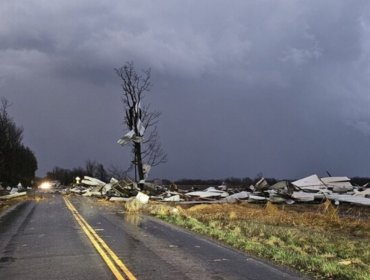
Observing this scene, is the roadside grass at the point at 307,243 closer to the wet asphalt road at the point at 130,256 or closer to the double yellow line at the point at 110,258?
the wet asphalt road at the point at 130,256

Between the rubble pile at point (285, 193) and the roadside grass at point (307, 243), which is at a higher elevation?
the rubble pile at point (285, 193)

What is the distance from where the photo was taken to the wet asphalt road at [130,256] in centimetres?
1012

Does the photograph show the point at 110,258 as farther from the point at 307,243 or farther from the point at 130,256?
the point at 307,243

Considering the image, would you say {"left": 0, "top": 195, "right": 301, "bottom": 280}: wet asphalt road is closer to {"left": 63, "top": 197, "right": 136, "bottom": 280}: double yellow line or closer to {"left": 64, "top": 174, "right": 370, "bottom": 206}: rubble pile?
{"left": 63, "top": 197, "right": 136, "bottom": 280}: double yellow line

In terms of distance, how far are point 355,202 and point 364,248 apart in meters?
22.8

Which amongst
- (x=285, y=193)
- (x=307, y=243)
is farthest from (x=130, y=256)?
(x=285, y=193)

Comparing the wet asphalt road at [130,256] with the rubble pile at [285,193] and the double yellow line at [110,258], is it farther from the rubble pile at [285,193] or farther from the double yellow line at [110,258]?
the rubble pile at [285,193]

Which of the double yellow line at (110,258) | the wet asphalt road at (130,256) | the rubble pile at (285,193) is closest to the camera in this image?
the double yellow line at (110,258)

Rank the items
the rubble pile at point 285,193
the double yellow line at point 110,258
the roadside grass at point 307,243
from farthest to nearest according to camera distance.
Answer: the rubble pile at point 285,193 → the roadside grass at point 307,243 → the double yellow line at point 110,258

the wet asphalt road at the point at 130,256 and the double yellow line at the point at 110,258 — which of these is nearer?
the double yellow line at the point at 110,258

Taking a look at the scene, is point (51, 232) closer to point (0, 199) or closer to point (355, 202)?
point (355, 202)

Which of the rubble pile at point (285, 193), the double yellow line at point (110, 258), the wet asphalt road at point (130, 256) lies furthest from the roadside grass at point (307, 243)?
the rubble pile at point (285, 193)

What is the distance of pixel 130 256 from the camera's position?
1220 cm

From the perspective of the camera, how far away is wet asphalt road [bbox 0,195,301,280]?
10117 millimetres
